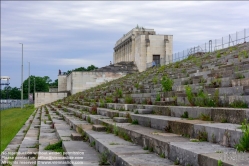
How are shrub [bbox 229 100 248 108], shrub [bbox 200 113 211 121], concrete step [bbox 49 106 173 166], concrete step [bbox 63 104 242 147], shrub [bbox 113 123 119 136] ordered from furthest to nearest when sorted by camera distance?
1. shrub [bbox 113 123 119 136]
2. shrub [bbox 200 113 211 121]
3. shrub [bbox 229 100 248 108]
4. concrete step [bbox 49 106 173 166]
5. concrete step [bbox 63 104 242 147]

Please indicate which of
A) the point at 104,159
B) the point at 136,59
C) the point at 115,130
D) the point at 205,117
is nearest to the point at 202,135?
the point at 205,117

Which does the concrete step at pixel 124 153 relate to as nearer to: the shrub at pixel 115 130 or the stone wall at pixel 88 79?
the shrub at pixel 115 130

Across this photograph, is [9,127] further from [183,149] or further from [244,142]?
[244,142]

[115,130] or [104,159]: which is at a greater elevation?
[115,130]

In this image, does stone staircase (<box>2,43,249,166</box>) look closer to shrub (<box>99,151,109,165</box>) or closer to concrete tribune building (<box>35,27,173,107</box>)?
shrub (<box>99,151,109,165</box>)

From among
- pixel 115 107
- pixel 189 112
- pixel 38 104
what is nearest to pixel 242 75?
pixel 189 112

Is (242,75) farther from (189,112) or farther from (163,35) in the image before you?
(163,35)

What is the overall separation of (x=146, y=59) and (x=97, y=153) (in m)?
38.8

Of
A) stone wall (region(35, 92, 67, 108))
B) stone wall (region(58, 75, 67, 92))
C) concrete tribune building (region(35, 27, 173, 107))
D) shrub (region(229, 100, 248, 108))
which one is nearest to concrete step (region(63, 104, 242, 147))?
shrub (region(229, 100, 248, 108))

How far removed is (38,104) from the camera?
51875mm

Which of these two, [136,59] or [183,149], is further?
[136,59]

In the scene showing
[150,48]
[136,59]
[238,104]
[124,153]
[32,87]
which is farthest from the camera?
[32,87]

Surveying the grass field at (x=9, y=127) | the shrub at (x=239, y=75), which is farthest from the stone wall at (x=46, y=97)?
the shrub at (x=239, y=75)

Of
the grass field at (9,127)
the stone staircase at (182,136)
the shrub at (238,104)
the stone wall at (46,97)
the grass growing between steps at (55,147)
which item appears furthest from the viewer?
the stone wall at (46,97)
